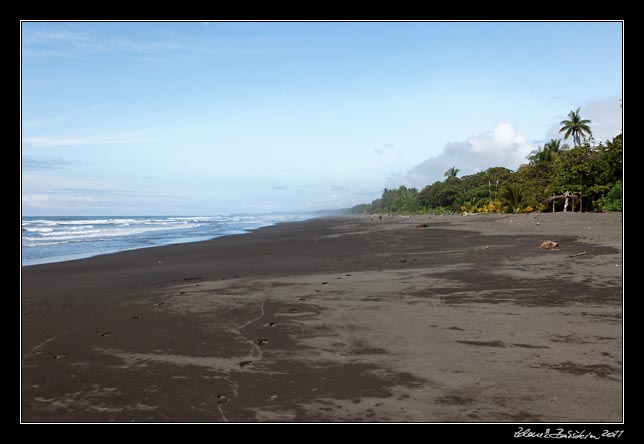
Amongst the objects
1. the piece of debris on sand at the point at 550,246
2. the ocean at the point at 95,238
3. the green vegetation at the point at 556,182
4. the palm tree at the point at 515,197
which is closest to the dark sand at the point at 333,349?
the piece of debris on sand at the point at 550,246

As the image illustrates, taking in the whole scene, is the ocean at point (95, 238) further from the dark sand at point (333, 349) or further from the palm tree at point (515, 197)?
the palm tree at point (515, 197)

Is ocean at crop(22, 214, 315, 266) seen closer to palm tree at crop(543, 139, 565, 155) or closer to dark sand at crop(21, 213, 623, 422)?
dark sand at crop(21, 213, 623, 422)

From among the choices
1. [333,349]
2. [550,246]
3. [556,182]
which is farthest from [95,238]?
[556,182]

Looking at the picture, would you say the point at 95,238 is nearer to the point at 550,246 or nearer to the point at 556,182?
the point at 550,246

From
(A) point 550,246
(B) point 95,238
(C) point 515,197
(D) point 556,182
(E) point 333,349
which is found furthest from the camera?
(C) point 515,197

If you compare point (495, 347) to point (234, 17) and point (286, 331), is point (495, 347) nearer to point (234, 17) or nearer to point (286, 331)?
point (286, 331)

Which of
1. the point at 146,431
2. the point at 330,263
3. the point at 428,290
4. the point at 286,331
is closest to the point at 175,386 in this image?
the point at 146,431

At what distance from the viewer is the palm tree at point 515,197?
5397 cm

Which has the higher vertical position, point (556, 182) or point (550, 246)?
point (556, 182)

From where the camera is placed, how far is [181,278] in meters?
11.1

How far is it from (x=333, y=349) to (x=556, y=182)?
163 ft

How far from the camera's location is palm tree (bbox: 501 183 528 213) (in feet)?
177

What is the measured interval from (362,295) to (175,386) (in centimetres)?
452

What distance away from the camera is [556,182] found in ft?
152
